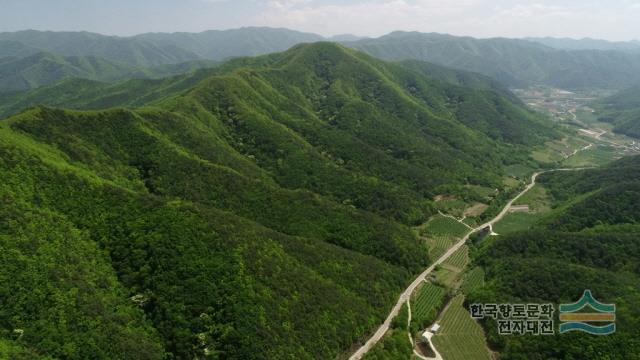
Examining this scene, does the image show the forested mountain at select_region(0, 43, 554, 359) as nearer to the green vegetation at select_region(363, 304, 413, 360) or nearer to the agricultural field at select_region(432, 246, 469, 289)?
the green vegetation at select_region(363, 304, 413, 360)

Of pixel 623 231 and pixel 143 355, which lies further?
pixel 623 231

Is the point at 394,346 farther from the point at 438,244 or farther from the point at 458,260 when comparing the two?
the point at 438,244

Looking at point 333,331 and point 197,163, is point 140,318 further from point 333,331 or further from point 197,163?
point 197,163

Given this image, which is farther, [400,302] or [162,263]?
[400,302]

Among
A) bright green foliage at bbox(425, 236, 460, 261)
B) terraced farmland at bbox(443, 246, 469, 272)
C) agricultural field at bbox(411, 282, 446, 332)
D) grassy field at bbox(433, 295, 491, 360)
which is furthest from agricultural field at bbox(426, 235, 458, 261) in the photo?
grassy field at bbox(433, 295, 491, 360)

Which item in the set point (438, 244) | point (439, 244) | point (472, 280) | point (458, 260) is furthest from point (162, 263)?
point (439, 244)

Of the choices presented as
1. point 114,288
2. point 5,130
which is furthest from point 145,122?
point 114,288

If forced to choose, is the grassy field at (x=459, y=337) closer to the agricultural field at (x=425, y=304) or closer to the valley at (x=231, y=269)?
the valley at (x=231, y=269)

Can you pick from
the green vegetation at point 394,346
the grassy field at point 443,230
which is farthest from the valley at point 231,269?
the grassy field at point 443,230
